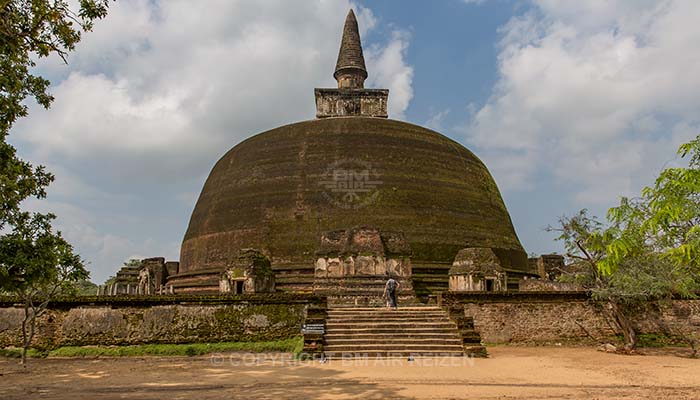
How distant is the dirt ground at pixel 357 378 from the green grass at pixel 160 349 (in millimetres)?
375

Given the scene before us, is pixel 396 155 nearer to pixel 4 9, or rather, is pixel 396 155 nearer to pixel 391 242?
pixel 391 242

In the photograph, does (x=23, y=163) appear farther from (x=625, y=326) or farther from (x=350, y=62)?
(x=350, y=62)

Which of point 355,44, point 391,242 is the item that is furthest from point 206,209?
point 355,44

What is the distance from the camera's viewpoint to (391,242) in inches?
715

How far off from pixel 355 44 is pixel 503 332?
72.7 ft

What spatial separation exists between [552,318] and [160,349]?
10.1 metres

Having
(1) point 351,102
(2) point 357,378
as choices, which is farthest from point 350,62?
(2) point 357,378

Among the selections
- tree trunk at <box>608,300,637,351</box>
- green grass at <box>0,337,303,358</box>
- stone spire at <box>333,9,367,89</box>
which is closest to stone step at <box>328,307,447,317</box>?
green grass at <box>0,337,303,358</box>

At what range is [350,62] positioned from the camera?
3216cm

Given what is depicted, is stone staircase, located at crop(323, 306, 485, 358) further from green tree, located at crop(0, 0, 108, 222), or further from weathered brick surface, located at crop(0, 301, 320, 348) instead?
green tree, located at crop(0, 0, 108, 222)

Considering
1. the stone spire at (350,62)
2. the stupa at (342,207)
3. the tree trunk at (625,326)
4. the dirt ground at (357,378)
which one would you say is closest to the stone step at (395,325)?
the dirt ground at (357,378)

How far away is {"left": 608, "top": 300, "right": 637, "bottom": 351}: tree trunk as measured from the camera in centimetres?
1409

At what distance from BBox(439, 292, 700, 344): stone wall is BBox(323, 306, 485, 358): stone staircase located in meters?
1.96

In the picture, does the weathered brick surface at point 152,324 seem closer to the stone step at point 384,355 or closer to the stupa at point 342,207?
the stone step at point 384,355
